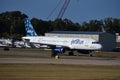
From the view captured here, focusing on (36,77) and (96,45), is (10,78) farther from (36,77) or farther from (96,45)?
(96,45)

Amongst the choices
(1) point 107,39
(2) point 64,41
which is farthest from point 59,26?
(2) point 64,41

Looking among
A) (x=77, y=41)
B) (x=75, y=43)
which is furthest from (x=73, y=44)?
(x=77, y=41)

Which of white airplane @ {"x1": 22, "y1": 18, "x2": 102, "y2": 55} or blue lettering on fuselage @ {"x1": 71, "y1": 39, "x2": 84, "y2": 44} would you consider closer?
white airplane @ {"x1": 22, "y1": 18, "x2": 102, "y2": 55}

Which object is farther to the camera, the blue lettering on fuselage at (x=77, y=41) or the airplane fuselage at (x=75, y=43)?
the blue lettering on fuselage at (x=77, y=41)

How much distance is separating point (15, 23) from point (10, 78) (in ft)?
503

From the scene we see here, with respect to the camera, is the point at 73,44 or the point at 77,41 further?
the point at 73,44

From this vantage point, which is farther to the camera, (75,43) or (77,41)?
(75,43)

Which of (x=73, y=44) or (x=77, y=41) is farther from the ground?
(x=77, y=41)

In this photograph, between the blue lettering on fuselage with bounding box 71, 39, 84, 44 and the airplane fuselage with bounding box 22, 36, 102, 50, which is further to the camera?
the blue lettering on fuselage with bounding box 71, 39, 84, 44

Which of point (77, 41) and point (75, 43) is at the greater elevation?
point (77, 41)

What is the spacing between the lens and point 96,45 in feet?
254

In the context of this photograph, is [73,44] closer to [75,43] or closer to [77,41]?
[75,43]

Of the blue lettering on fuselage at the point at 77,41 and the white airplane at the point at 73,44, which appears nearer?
the white airplane at the point at 73,44

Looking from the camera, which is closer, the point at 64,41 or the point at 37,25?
the point at 64,41
